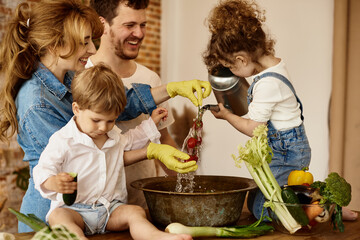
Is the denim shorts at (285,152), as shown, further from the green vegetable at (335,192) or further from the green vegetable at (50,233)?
the green vegetable at (50,233)

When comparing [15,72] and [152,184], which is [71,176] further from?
[15,72]

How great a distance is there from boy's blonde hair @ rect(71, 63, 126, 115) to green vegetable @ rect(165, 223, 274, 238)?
416mm

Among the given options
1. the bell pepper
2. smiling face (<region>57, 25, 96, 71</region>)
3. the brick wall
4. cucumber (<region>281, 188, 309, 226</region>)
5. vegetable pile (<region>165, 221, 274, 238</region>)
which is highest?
smiling face (<region>57, 25, 96, 71</region>)

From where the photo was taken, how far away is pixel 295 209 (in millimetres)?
1377

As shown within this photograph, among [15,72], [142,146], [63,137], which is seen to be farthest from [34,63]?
[142,146]

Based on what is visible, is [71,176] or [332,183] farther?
[332,183]

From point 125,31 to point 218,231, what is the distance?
117 centimetres

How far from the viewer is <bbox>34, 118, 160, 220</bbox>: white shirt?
132cm

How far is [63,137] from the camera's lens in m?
1.36

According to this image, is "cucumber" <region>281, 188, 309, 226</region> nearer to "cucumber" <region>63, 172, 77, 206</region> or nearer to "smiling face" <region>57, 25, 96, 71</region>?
"cucumber" <region>63, 172, 77, 206</region>

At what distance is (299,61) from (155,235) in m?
1.78

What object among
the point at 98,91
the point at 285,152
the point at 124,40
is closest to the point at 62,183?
the point at 98,91

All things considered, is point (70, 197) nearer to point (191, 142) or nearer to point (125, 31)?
point (191, 142)

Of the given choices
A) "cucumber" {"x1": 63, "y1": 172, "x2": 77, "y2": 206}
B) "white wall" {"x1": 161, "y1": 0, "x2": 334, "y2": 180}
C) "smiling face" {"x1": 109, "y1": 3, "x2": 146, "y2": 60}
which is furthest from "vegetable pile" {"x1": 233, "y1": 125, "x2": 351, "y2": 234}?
"white wall" {"x1": 161, "y1": 0, "x2": 334, "y2": 180}
